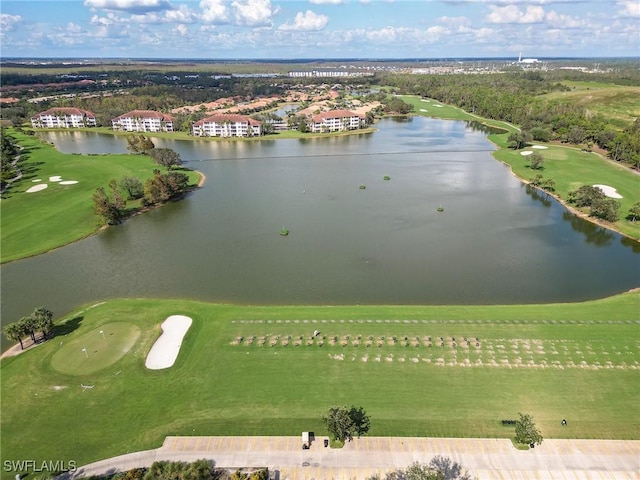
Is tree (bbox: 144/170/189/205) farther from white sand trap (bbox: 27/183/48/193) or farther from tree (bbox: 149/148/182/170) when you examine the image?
white sand trap (bbox: 27/183/48/193)

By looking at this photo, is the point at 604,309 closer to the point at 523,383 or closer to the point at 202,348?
the point at 523,383

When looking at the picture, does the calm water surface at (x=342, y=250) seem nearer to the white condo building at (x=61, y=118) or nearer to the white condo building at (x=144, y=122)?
the white condo building at (x=144, y=122)

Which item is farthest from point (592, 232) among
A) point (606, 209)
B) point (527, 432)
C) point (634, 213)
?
point (527, 432)

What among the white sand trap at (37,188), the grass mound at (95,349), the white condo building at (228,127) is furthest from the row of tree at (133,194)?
the white condo building at (228,127)

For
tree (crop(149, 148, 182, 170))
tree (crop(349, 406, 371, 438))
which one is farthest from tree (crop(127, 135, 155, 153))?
tree (crop(349, 406, 371, 438))

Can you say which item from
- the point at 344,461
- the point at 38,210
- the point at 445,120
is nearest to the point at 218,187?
the point at 38,210

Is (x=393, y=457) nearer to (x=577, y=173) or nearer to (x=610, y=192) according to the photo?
(x=610, y=192)
